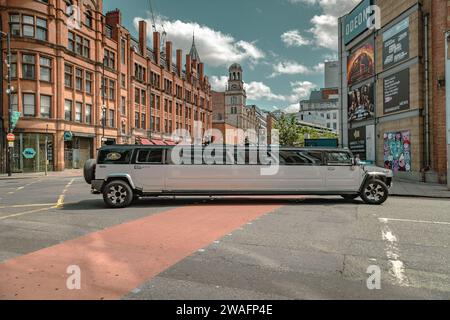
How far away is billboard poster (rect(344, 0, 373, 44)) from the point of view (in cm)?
2625

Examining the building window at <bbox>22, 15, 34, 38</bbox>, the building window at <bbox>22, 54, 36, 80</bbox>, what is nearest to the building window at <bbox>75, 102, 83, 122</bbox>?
the building window at <bbox>22, 54, 36, 80</bbox>

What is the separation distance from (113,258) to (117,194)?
18.1 ft

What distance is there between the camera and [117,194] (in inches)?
428

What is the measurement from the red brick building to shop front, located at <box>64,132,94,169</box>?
0.10m

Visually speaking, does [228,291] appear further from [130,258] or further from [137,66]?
[137,66]

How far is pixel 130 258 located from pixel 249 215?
4.44 metres

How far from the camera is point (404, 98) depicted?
2134cm

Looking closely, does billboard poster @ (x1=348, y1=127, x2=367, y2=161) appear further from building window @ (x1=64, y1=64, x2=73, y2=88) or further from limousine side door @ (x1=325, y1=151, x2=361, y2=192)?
building window @ (x1=64, y1=64, x2=73, y2=88)

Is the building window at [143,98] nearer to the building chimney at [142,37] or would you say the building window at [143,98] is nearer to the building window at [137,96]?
the building window at [137,96]

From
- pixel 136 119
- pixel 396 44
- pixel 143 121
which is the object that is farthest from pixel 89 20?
pixel 396 44

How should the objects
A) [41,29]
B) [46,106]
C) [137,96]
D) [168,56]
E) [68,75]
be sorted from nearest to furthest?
[41,29] < [46,106] < [68,75] < [137,96] < [168,56]

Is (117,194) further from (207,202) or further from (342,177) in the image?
(342,177)
